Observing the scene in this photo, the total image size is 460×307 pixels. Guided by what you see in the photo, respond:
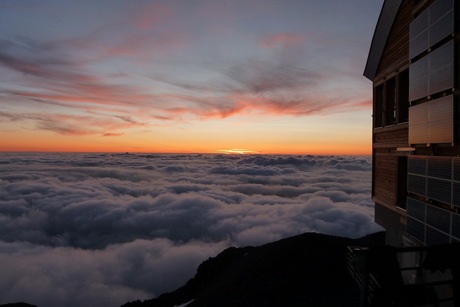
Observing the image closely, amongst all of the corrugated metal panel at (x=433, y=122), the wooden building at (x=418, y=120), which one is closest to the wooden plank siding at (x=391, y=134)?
the wooden building at (x=418, y=120)

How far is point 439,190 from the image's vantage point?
29.9ft

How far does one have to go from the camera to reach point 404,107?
12984mm

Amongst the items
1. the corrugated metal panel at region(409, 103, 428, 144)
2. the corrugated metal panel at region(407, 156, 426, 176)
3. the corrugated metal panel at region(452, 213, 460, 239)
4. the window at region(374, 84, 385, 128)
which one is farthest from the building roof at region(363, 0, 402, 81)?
the corrugated metal panel at region(452, 213, 460, 239)

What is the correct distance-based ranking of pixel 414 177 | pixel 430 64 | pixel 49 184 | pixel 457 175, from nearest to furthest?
pixel 457 175
pixel 430 64
pixel 414 177
pixel 49 184

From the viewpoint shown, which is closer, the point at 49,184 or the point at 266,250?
the point at 266,250

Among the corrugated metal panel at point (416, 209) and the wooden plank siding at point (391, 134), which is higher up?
the wooden plank siding at point (391, 134)

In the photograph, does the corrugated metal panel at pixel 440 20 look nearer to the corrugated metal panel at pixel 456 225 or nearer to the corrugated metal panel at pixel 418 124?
the corrugated metal panel at pixel 418 124

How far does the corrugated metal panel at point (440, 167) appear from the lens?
28.4 feet

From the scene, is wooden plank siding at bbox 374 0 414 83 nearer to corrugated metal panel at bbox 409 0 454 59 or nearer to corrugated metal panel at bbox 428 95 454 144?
corrugated metal panel at bbox 409 0 454 59

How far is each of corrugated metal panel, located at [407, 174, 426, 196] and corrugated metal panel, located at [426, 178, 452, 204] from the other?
0.85ft

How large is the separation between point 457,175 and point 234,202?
11918cm

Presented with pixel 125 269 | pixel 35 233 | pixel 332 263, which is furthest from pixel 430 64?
pixel 35 233

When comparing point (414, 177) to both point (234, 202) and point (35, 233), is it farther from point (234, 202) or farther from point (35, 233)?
point (35, 233)

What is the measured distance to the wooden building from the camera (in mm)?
8453
